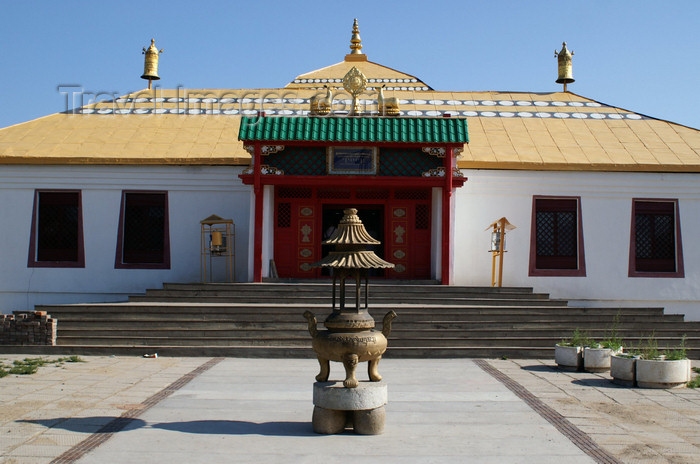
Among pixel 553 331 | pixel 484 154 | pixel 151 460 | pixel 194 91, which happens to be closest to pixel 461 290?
pixel 553 331

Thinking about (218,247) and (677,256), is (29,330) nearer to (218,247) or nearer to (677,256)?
(218,247)

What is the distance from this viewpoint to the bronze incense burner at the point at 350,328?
7.23 metres

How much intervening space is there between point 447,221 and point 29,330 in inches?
345

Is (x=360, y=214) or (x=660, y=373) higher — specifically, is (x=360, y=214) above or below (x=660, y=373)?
above

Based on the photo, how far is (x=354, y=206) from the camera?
16.7 metres

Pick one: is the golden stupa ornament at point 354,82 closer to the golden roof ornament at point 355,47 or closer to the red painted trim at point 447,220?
the red painted trim at point 447,220

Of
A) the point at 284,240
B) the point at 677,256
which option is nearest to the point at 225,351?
the point at 284,240

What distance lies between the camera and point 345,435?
708cm

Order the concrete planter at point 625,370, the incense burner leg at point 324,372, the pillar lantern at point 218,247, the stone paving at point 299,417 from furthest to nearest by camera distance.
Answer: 1. the pillar lantern at point 218,247
2. the concrete planter at point 625,370
3. the incense burner leg at point 324,372
4. the stone paving at point 299,417

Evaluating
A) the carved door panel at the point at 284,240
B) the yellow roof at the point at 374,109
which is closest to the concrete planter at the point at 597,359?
the yellow roof at the point at 374,109

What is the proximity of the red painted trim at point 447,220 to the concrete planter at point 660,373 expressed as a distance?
19.9ft

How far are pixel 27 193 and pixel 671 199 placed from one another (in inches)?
609

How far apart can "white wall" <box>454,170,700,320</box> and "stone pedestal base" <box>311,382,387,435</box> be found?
32.0 ft

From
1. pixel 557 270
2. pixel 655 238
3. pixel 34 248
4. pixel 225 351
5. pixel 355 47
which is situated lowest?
pixel 225 351
